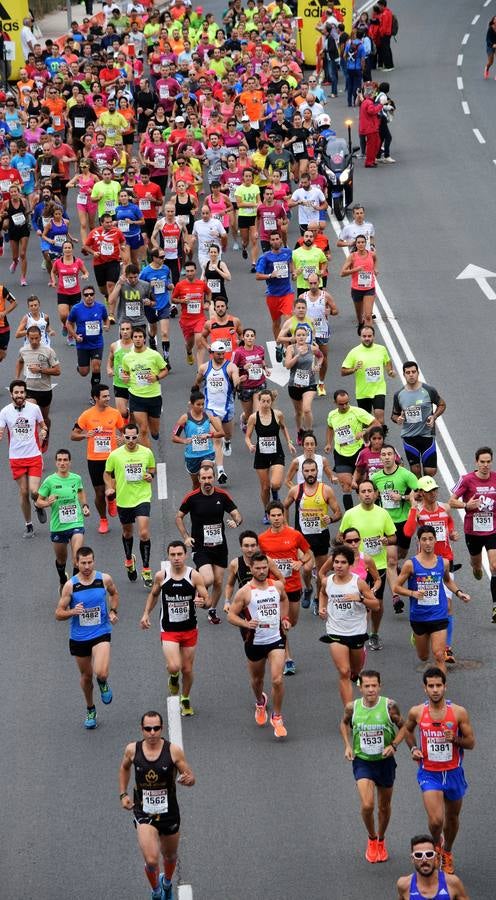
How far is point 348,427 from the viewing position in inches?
760

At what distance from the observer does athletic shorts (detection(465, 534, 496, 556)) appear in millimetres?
17641

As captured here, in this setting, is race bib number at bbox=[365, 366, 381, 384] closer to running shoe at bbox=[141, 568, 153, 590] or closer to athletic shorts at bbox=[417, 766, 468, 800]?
running shoe at bbox=[141, 568, 153, 590]

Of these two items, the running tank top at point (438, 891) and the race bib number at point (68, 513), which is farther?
the race bib number at point (68, 513)

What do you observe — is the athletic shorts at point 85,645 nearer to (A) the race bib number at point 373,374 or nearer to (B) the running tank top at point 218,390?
(B) the running tank top at point 218,390

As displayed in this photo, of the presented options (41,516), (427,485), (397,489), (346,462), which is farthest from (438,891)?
(41,516)

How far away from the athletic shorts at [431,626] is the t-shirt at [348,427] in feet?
12.1

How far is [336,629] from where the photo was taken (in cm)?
1542

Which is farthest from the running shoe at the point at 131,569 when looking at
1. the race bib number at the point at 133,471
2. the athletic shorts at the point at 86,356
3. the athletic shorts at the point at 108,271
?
the athletic shorts at the point at 108,271

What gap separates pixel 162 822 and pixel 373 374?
350 inches

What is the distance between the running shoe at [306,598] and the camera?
18109 mm

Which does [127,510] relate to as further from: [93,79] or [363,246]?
[93,79]

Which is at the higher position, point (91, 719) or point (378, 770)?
point (378, 770)

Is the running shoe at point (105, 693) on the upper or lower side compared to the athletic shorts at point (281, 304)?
upper

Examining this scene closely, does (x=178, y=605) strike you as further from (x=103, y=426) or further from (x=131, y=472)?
(x=103, y=426)
